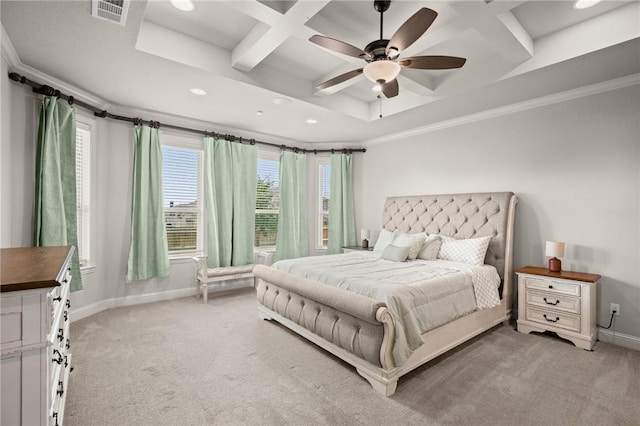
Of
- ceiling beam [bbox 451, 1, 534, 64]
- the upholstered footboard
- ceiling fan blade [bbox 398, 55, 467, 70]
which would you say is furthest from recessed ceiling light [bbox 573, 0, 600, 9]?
the upholstered footboard

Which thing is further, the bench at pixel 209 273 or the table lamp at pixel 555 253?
the bench at pixel 209 273

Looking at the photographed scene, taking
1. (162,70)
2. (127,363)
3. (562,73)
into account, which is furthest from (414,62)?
(127,363)

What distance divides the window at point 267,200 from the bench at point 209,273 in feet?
2.91

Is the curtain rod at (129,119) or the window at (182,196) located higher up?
the curtain rod at (129,119)

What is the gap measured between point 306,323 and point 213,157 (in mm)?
3023

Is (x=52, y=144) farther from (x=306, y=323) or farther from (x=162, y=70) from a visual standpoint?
(x=306, y=323)

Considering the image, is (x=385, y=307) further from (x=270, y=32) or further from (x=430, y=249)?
(x=270, y=32)

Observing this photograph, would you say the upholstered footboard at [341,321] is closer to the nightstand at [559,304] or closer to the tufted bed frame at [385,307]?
the tufted bed frame at [385,307]

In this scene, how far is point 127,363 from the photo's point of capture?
256 cm

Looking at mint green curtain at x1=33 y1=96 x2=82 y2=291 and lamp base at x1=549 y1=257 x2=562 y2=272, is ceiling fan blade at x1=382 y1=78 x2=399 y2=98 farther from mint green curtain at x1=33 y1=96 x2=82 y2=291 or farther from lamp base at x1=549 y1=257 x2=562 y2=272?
mint green curtain at x1=33 y1=96 x2=82 y2=291

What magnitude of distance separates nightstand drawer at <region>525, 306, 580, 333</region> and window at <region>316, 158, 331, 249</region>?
349 centimetres

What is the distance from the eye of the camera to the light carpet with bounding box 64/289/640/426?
193 cm

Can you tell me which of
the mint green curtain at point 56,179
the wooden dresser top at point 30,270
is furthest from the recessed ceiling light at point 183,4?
the wooden dresser top at point 30,270

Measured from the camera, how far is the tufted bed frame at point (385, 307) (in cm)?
221
